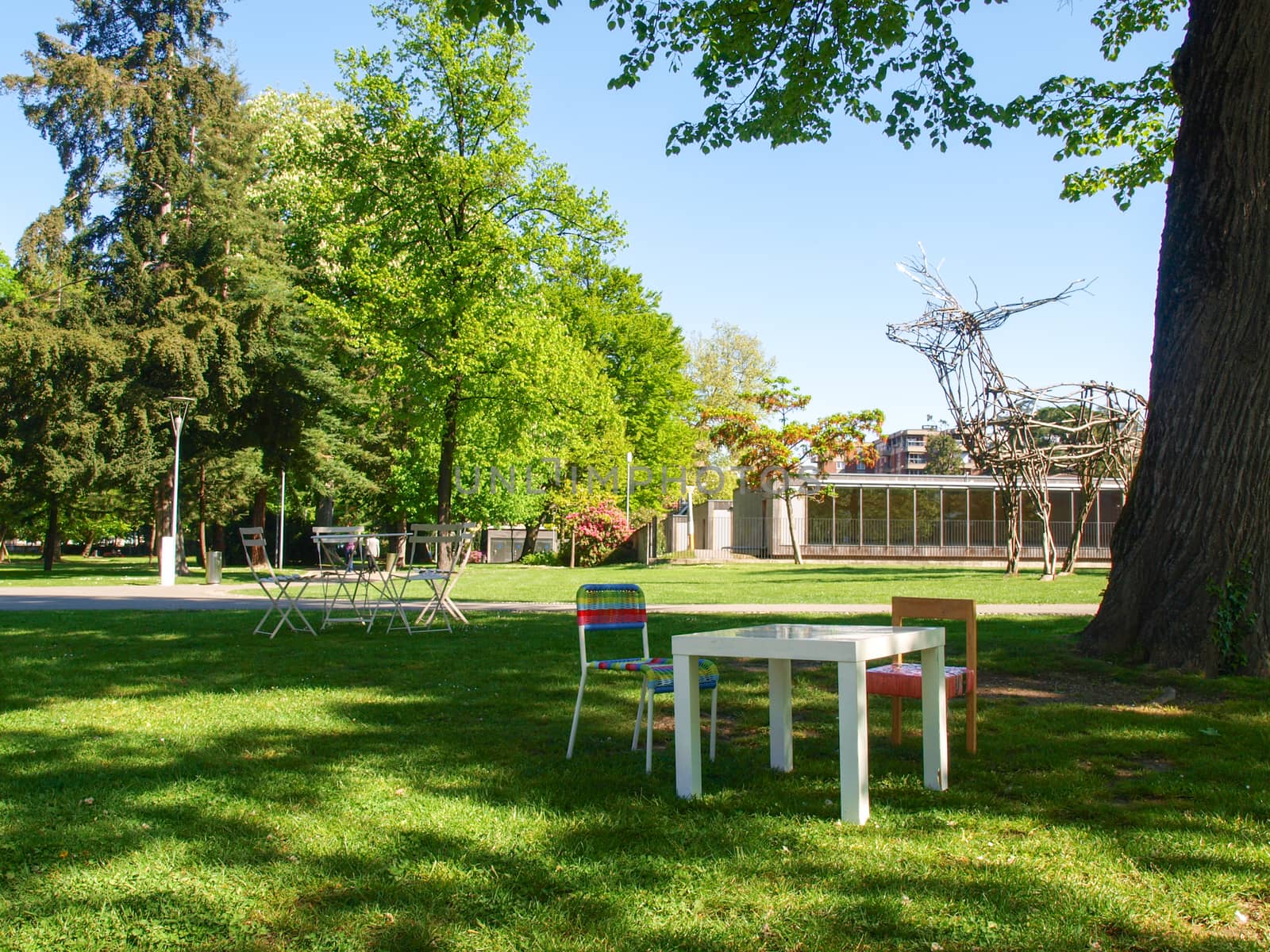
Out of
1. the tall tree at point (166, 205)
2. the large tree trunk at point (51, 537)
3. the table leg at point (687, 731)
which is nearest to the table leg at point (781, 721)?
the table leg at point (687, 731)

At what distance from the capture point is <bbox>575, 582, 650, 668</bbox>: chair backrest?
225 inches

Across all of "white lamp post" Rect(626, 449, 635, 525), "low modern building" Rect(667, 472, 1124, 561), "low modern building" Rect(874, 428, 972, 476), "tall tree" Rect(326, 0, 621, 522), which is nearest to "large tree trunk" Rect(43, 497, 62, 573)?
"tall tree" Rect(326, 0, 621, 522)

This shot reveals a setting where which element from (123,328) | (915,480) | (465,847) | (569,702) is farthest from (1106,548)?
(465,847)

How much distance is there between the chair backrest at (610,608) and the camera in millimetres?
5723

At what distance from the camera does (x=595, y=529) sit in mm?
37406

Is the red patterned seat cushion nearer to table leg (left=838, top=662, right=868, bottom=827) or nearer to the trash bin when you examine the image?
table leg (left=838, top=662, right=868, bottom=827)

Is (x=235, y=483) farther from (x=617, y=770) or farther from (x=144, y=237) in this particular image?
(x=617, y=770)

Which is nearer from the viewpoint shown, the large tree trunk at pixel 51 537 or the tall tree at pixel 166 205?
the tall tree at pixel 166 205

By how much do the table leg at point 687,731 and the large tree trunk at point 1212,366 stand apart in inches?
193

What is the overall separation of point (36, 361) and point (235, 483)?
19.4ft

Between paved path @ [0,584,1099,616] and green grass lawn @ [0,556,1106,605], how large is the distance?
919 mm

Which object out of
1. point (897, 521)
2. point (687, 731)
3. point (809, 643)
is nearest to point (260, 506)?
point (897, 521)

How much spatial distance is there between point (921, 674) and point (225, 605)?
13173mm

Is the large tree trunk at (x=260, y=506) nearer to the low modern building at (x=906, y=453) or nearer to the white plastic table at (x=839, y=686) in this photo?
the white plastic table at (x=839, y=686)
